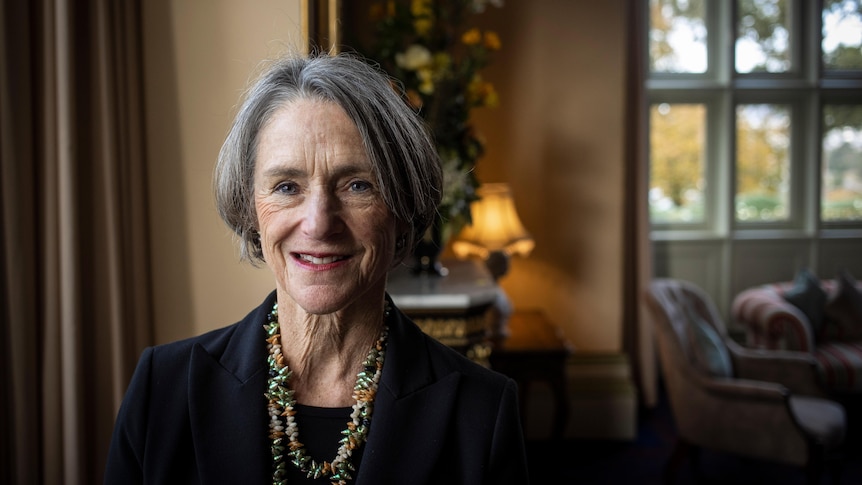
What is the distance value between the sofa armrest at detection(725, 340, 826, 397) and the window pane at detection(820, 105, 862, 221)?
2.91m

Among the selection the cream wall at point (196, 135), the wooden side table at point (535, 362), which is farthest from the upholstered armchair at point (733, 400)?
the cream wall at point (196, 135)

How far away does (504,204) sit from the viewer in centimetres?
409

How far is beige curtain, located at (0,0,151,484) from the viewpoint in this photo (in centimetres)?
153

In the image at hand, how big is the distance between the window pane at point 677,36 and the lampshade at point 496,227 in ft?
8.32

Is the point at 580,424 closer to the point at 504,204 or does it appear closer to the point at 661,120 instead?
the point at 504,204

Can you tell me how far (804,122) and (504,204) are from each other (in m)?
3.33

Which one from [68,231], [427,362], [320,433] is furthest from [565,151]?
[320,433]

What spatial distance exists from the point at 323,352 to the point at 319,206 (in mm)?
237

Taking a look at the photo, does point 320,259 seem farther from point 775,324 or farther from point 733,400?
point 775,324

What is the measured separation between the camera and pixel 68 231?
1559mm

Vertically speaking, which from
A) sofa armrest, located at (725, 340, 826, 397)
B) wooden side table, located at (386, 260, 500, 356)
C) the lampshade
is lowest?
sofa armrest, located at (725, 340, 826, 397)

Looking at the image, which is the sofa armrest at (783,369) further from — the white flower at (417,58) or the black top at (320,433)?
the black top at (320,433)

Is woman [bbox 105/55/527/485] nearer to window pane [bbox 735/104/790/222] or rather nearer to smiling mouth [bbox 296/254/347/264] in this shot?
smiling mouth [bbox 296/254/347/264]

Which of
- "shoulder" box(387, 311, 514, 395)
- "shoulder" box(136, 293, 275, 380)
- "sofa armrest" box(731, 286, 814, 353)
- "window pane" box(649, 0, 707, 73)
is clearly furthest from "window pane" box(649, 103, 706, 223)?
"shoulder" box(136, 293, 275, 380)
